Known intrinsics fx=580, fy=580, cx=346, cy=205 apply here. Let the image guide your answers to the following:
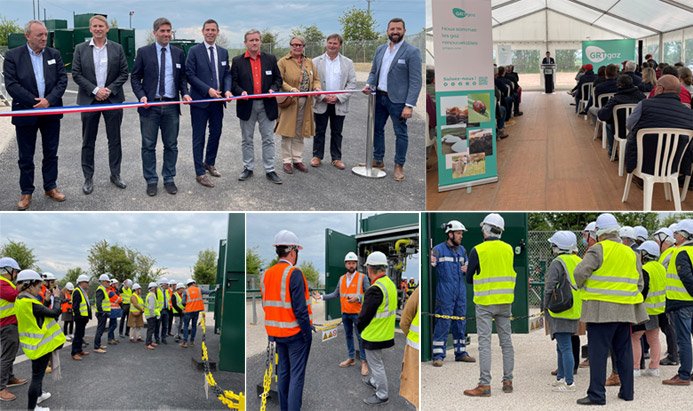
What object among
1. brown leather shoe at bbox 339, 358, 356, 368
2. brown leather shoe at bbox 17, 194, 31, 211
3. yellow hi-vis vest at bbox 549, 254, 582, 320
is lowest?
brown leather shoe at bbox 339, 358, 356, 368

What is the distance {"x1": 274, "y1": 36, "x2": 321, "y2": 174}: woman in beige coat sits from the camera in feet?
20.3

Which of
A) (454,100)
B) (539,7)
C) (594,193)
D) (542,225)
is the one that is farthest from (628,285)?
(539,7)

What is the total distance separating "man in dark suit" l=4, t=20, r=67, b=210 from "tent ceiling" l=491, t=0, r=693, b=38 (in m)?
11.7

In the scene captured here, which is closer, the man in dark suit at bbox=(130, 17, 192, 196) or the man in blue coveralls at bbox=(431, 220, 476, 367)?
the man in dark suit at bbox=(130, 17, 192, 196)

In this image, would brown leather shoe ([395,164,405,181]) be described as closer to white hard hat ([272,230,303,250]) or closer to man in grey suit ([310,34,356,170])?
man in grey suit ([310,34,356,170])

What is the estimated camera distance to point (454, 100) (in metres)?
6.20

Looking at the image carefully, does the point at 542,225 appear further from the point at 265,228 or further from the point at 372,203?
the point at 265,228

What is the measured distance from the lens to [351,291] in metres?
5.42

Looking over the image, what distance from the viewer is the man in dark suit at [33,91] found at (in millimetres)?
4797

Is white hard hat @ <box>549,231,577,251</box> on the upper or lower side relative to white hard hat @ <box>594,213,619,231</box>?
lower

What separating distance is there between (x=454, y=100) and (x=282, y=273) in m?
3.23

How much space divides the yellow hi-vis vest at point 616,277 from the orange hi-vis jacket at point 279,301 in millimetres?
2116

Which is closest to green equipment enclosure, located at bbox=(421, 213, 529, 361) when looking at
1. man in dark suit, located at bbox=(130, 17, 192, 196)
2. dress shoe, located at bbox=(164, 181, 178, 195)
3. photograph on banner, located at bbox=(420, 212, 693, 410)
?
photograph on banner, located at bbox=(420, 212, 693, 410)

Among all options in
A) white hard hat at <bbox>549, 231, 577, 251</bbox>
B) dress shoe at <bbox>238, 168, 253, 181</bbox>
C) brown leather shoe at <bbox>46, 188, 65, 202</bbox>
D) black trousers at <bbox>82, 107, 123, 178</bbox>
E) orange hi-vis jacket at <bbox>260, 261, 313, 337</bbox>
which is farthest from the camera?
dress shoe at <bbox>238, 168, 253, 181</bbox>
